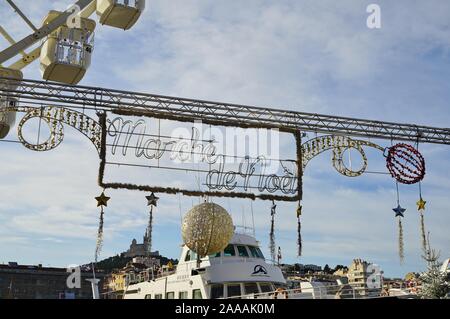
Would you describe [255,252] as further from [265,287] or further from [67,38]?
[67,38]

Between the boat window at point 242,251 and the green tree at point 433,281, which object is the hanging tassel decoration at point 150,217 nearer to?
the boat window at point 242,251

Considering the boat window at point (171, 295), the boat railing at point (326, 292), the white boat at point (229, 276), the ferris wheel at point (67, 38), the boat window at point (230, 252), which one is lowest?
the boat window at point (171, 295)

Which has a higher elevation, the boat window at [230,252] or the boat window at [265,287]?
the boat window at [230,252]

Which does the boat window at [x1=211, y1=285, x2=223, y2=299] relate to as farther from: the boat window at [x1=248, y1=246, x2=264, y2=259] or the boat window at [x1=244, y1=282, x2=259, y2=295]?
the boat window at [x1=248, y1=246, x2=264, y2=259]

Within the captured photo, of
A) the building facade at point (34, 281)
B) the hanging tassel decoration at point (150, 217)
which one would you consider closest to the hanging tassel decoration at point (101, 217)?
the hanging tassel decoration at point (150, 217)

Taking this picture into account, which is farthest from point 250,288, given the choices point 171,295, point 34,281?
point 34,281

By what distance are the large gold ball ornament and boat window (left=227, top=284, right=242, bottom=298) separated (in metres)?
3.05

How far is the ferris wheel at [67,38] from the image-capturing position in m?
12.8

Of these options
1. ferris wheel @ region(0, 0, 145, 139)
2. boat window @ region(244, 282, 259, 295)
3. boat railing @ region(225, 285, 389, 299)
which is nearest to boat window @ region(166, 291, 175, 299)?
boat window @ region(244, 282, 259, 295)

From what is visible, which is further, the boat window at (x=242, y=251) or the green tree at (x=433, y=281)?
the boat window at (x=242, y=251)

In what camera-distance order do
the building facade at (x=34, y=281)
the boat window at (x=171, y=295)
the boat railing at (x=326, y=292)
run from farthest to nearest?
the building facade at (x=34, y=281) < the boat window at (x=171, y=295) < the boat railing at (x=326, y=292)

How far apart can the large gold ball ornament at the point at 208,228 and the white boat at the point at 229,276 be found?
2.38 meters

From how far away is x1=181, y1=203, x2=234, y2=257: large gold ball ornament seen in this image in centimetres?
1343

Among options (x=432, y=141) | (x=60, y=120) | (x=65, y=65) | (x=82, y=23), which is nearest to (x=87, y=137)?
(x=60, y=120)
